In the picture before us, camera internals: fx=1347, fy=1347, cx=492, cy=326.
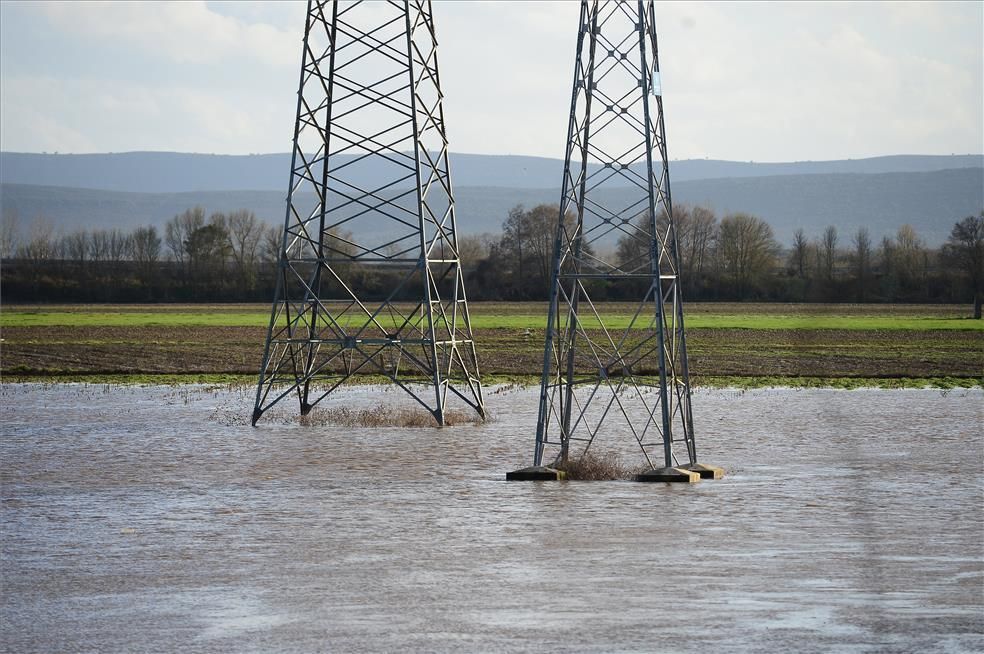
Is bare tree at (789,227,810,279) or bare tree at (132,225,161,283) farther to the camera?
bare tree at (132,225,161,283)

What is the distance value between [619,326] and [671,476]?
168 ft

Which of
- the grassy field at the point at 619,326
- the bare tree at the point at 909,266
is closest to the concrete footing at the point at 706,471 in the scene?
the grassy field at the point at 619,326

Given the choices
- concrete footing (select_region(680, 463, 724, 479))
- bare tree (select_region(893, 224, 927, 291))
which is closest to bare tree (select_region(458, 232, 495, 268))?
bare tree (select_region(893, 224, 927, 291))

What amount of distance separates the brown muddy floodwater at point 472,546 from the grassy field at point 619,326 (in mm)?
17843

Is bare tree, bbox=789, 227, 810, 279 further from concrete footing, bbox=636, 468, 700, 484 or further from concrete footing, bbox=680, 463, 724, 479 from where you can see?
concrete footing, bbox=636, 468, 700, 484

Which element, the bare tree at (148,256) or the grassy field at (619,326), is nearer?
the grassy field at (619,326)

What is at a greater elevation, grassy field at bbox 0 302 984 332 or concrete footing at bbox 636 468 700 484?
grassy field at bbox 0 302 984 332

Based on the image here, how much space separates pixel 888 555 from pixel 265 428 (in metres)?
17.5

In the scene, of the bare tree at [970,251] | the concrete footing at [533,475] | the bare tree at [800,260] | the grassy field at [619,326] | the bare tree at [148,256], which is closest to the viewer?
the concrete footing at [533,475]

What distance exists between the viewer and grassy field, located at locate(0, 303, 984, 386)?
46000 millimetres

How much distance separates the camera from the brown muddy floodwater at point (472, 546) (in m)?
12.0

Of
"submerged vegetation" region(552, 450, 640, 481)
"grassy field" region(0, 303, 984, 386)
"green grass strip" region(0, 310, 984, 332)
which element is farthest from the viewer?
"green grass strip" region(0, 310, 984, 332)

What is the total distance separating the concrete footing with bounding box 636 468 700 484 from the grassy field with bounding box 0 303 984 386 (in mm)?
21977

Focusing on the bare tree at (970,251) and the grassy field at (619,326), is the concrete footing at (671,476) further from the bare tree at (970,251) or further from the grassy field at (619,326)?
the bare tree at (970,251)
